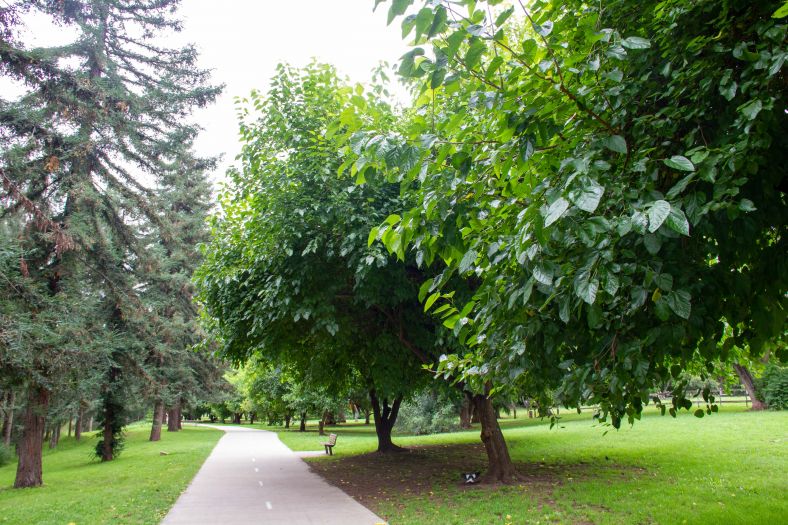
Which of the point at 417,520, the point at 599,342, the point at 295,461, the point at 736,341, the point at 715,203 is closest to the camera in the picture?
the point at 715,203

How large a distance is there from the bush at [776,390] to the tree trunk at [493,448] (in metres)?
24.2

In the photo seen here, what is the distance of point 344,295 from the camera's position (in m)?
10.5

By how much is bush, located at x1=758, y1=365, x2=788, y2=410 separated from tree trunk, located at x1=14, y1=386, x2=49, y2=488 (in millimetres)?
32996

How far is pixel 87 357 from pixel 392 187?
1063 cm

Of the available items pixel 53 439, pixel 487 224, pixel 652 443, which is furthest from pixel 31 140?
pixel 53 439

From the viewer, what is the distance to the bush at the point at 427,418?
29.5 meters

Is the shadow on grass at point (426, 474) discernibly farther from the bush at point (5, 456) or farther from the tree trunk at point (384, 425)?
the bush at point (5, 456)

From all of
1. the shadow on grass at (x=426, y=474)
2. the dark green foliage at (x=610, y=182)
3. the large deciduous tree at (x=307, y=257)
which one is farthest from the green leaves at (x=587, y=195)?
the shadow on grass at (x=426, y=474)

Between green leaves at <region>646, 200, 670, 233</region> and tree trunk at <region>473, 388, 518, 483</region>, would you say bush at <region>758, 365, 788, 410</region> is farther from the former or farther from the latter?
green leaves at <region>646, 200, 670, 233</region>

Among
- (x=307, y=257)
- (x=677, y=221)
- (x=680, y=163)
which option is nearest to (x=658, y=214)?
(x=677, y=221)

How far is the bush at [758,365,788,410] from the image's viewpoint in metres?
27.9

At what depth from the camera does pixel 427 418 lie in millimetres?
29938

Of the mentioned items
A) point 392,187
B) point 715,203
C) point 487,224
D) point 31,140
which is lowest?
point 715,203

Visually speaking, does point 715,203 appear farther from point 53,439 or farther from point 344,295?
point 53,439
